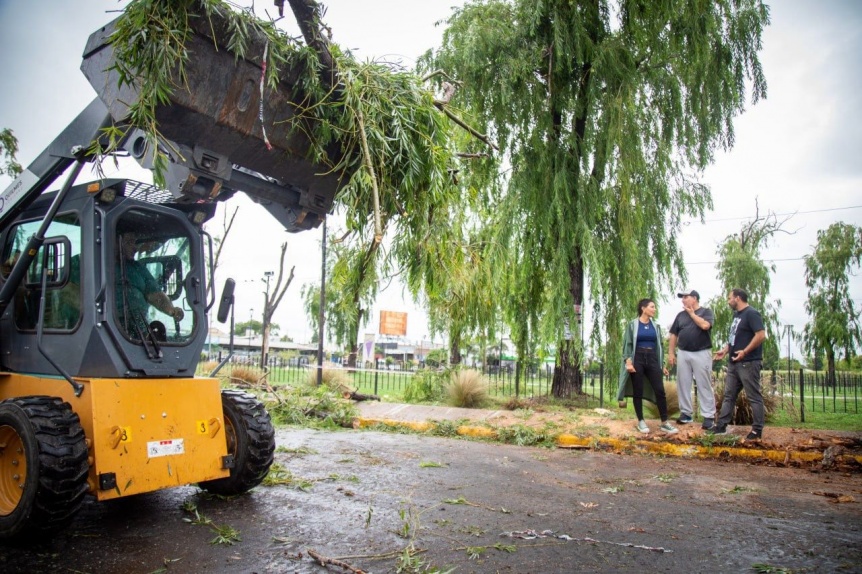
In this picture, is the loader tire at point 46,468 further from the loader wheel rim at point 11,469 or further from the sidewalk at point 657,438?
the sidewalk at point 657,438

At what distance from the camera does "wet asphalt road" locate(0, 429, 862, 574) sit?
12.6ft

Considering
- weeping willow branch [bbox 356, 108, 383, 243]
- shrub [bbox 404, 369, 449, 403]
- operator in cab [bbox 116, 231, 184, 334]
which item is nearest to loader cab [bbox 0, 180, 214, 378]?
operator in cab [bbox 116, 231, 184, 334]

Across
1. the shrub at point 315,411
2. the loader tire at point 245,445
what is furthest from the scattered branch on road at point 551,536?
the shrub at point 315,411

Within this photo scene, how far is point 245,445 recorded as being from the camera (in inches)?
208

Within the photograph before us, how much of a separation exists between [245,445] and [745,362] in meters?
6.67

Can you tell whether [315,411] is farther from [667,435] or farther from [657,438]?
[667,435]

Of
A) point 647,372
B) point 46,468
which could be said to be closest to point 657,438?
point 647,372

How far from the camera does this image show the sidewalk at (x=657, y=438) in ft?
25.0

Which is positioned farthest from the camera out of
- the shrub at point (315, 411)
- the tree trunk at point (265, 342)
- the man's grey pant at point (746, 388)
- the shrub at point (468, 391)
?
the tree trunk at point (265, 342)

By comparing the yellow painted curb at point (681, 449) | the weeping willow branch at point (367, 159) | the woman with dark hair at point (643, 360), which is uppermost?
the weeping willow branch at point (367, 159)

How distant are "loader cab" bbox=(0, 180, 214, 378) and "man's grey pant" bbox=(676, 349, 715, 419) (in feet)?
22.6

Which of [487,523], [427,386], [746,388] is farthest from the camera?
[427,386]

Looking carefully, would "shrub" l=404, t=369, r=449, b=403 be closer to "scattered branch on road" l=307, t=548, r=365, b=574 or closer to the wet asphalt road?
the wet asphalt road

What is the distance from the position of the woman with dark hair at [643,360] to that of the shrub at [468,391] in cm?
444
